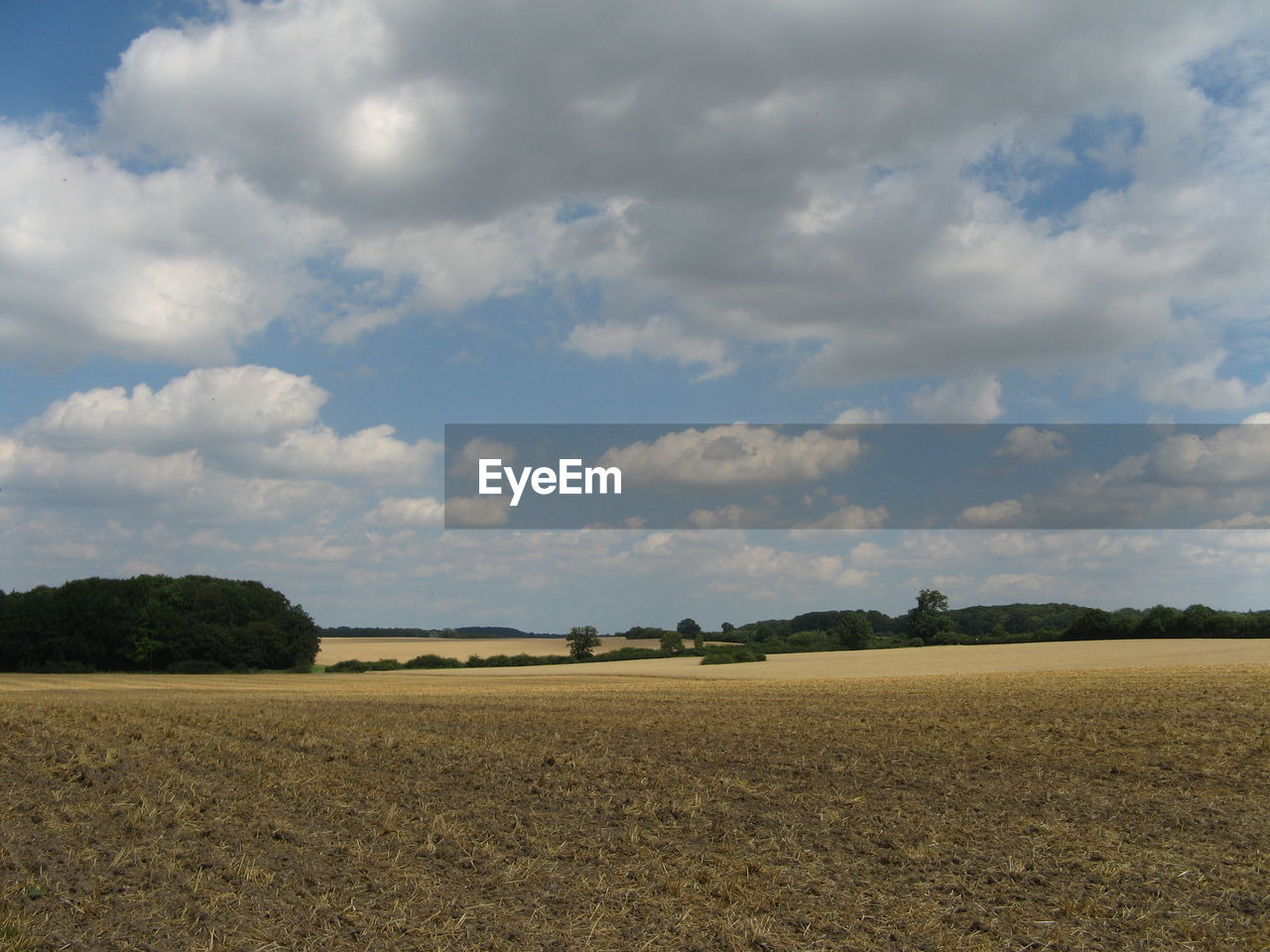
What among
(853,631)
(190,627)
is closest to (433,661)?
(190,627)

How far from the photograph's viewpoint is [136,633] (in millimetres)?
81500

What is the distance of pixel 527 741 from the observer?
747 inches

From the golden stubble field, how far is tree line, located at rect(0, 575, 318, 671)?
214ft

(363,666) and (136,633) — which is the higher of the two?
(136,633)

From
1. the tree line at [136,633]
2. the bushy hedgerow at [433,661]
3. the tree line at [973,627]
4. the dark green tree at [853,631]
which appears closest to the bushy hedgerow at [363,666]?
the bushy hedgerow at [433,661]

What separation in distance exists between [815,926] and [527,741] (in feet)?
34.3

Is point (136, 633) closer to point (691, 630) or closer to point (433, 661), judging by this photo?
point (433, 661)

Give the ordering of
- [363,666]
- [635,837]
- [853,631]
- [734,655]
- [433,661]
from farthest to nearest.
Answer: [853,631], [433,661], [363,666], [734,655], [635,837]

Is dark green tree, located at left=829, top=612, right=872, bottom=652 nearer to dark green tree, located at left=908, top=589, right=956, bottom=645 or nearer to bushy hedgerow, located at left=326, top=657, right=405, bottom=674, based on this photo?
dark green tree, located at left=908, top=589, right=956, bottom=645

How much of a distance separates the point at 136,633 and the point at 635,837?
81845 mm

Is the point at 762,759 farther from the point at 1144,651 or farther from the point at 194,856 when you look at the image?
the point at 1144,651

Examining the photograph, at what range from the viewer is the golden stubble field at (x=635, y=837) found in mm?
9188

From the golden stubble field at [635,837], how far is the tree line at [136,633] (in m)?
65.2

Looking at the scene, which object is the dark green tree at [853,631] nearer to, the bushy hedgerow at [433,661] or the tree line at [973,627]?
the tree line at [973,627]
